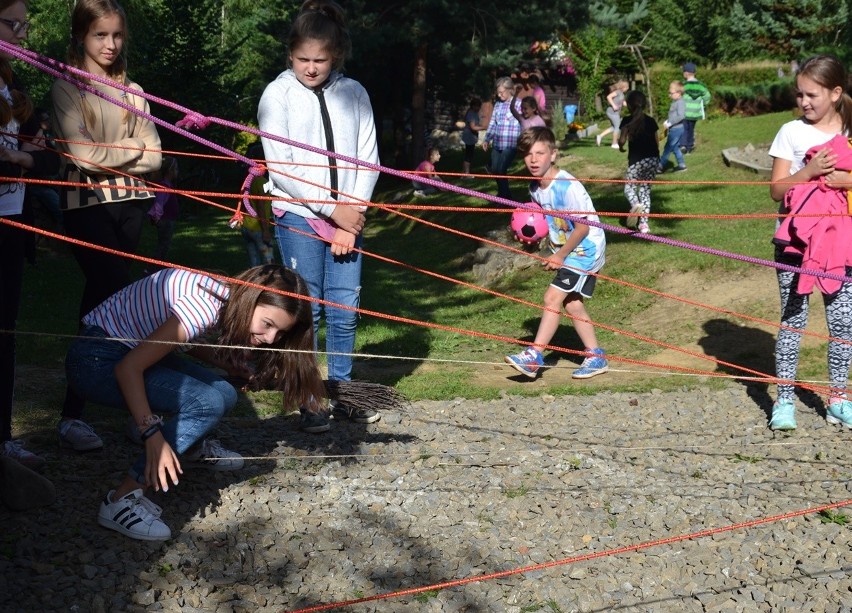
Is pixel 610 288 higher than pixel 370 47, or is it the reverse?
pixel 370 47

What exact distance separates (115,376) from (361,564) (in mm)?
1123

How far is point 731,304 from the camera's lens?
8227mm

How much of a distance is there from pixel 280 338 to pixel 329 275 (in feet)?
3.91

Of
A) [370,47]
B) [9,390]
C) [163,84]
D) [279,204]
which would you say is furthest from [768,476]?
[163,84]

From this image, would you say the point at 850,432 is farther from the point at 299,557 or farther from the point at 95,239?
the point at 95,239

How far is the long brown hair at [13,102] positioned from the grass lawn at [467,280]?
0.87 m

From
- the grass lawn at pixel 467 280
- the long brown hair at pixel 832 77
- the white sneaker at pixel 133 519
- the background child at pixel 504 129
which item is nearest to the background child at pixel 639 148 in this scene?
the grass lawn at pixel 467 280

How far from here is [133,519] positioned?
362cm

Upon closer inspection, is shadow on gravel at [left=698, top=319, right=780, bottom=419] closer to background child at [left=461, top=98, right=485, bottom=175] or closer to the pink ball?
the pink ball

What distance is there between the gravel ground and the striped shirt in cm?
73

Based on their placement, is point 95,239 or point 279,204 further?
point 279,204

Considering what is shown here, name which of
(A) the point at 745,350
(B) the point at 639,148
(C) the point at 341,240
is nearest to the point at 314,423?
(C) the point at 341,240

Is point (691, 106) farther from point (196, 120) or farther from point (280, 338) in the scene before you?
point (280, 338)

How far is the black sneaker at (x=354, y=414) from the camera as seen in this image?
5047mm
